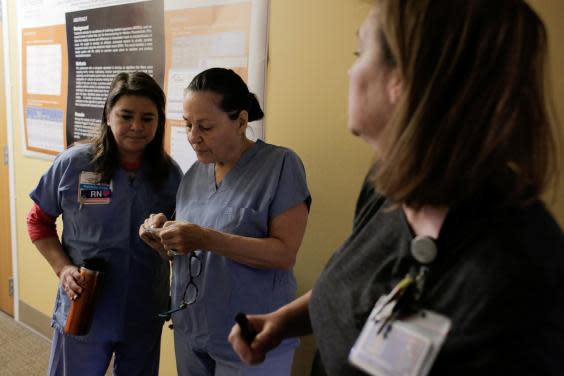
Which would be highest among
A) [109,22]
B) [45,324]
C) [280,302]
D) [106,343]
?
[109,22]

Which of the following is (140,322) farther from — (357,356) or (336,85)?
(357,356)

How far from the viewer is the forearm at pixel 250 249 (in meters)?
1.20

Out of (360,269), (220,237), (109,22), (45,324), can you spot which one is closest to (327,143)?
(220,237)

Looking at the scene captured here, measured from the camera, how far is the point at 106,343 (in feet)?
5.20

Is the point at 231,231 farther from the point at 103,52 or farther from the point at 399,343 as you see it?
the point at 103,52

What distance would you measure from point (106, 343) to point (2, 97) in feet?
6.82

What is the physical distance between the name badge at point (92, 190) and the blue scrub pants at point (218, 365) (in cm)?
51

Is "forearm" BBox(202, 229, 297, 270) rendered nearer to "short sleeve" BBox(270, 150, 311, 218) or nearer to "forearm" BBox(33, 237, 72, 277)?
"short sleeve" BBox(270, 150, 311, 218)

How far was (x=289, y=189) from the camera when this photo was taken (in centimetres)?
126

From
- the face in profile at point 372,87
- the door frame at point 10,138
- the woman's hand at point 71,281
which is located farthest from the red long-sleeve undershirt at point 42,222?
the door frame at point 10,138

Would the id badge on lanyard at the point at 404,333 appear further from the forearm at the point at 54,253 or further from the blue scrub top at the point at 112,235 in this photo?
the forearm at the point at 54,253

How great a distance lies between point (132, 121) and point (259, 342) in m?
0.95

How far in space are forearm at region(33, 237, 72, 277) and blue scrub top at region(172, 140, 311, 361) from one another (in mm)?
450

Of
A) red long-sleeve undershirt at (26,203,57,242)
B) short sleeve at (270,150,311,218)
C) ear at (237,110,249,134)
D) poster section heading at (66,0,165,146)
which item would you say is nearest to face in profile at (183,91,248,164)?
ear at (237,110,249,134)
